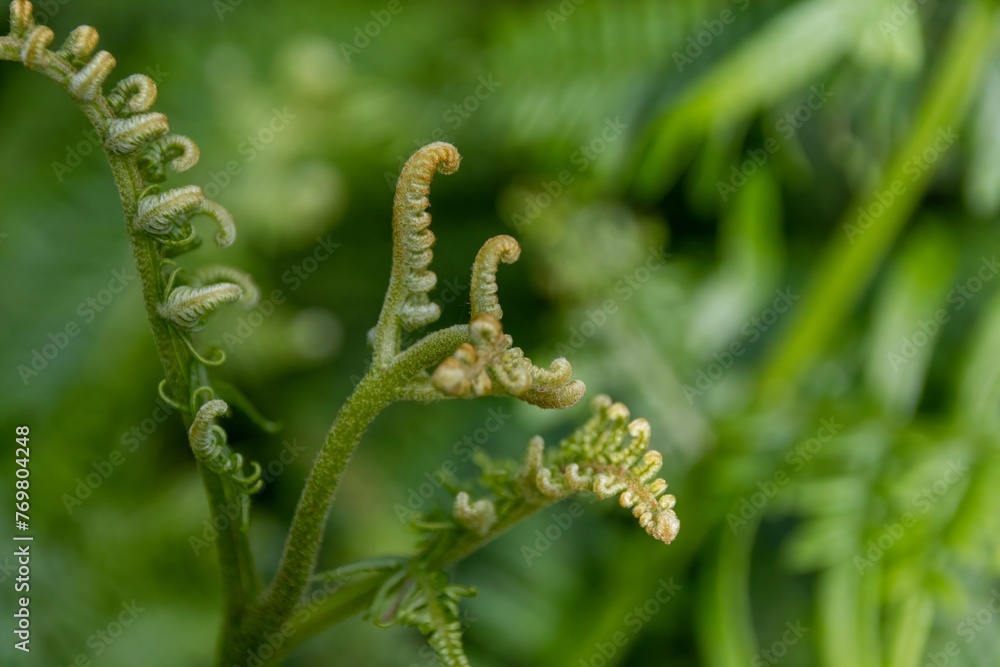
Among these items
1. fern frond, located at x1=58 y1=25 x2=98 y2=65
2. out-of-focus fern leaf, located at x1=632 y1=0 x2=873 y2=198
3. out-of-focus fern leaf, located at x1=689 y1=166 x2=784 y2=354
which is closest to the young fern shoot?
fern frond, located at x1=58 y1=25 x2=98 y2=65

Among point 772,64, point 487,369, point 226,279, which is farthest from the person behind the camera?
point 772,64

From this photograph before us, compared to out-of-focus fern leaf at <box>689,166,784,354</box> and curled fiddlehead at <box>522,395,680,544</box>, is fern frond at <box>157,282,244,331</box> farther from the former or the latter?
out-of-focus fern leaf at <box>689,166,784,354</box>

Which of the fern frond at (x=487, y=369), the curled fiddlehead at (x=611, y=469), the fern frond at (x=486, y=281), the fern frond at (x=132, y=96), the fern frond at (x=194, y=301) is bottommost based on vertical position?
the curled fiddlehead at (x=611, y=469)

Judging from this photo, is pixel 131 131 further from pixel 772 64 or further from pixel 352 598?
pixel 772 64

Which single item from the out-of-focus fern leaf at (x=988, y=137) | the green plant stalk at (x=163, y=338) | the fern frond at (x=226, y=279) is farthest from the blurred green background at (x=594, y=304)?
the fern frond at (x=226, y=279)

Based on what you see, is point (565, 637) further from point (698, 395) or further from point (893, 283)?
point (893, 283)

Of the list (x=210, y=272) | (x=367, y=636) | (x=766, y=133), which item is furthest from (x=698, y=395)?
(x=210, y=272)

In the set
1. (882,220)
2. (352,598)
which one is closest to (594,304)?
(882,220)

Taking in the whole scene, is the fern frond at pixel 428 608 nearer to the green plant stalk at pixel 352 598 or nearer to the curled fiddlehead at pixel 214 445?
the green plant stalk at pixel 352 598
